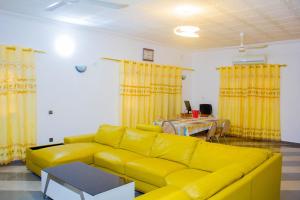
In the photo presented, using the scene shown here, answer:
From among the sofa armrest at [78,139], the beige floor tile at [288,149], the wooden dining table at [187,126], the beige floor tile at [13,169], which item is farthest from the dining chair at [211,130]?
the beige floor tile at [13,169]

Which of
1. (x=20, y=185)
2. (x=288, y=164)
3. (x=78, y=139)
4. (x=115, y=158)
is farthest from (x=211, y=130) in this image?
(x=20, y=185)

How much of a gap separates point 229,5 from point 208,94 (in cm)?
430

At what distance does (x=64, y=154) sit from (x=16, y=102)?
157cm

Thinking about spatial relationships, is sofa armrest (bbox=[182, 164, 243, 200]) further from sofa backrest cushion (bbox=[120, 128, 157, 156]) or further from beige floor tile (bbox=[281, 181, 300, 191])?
beige floor tile (bbox=[281, 181, 300, 191])

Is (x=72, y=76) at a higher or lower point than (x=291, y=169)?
higher

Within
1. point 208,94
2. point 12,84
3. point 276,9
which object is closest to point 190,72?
point 208,94

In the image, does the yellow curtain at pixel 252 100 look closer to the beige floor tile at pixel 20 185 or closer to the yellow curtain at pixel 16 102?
the yellow curtain at pixel 16 102

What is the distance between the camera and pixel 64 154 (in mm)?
3475

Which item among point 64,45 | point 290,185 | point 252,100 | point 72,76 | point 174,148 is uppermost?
point 64,45

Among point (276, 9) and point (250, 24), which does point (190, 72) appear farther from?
point (276, 9)

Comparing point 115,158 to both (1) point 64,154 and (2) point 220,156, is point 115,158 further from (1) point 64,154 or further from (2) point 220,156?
(2) point 220,156

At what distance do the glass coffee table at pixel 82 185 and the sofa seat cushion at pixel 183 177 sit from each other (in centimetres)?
44

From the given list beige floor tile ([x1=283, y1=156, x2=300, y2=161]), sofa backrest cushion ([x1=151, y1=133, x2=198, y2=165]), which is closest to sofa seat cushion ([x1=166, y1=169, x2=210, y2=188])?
sofa backrest cushion ([x1=151, y1=133, x2=198, y2=165])

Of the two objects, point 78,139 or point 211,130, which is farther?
point 211,130
